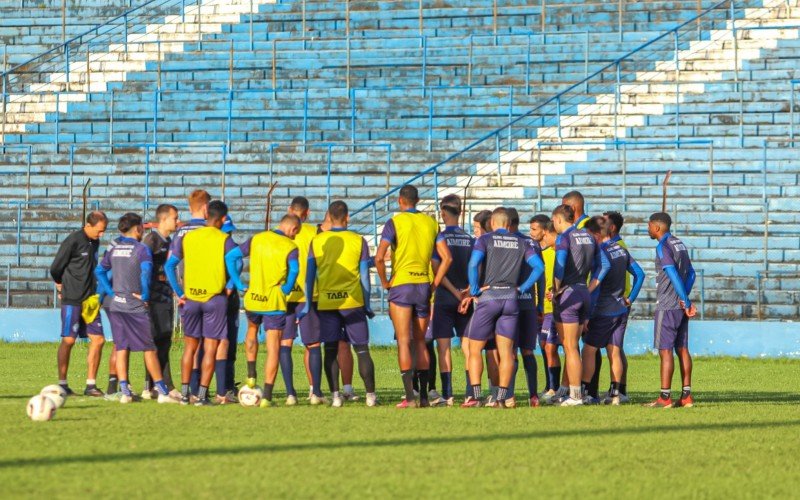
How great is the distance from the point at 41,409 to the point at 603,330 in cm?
578

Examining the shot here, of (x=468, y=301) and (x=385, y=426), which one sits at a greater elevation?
(x=468, y=301)

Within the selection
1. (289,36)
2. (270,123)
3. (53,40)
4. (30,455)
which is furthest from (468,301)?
(53,40)

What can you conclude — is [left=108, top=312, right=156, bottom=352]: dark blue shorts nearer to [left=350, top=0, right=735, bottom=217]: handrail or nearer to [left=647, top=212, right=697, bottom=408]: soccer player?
[left=647, top=212, right=697, bottom=408]: soccer player

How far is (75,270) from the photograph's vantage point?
14516mm

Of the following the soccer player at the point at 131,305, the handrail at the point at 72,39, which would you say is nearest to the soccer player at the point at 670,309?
the soccer player at the point at 131,305

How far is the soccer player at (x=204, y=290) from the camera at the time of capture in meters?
13.1

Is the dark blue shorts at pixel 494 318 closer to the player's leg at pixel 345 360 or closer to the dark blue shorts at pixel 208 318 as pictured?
the player's leg at pixel 345 360

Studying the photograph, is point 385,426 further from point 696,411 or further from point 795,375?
point 795,375

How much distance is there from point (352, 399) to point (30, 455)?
5.04 meters

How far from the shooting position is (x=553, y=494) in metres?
8.15

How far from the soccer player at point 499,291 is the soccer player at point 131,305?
2.85 metres

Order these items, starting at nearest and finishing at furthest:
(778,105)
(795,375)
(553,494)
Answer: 1. (553,494)
2. (795,375)
3. (778,105)

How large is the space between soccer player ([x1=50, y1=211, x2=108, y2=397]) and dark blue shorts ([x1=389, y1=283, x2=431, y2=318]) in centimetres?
313

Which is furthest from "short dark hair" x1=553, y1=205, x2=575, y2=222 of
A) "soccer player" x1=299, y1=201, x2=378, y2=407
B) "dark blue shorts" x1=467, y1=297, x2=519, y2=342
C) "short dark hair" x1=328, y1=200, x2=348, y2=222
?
"short dark hair" x1=328, y1=200, x2=348, y2=222
